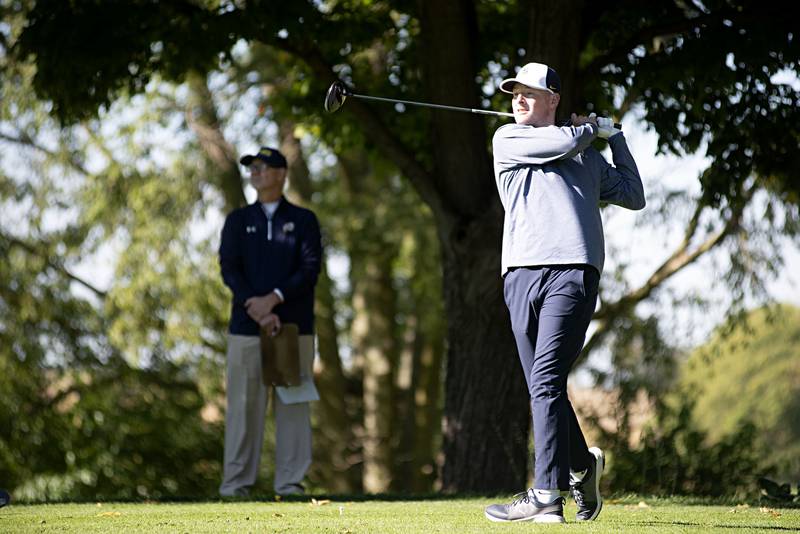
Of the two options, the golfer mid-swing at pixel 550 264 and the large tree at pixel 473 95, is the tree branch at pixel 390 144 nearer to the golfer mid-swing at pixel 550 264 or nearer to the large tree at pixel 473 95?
the large tree at pixel 473 95

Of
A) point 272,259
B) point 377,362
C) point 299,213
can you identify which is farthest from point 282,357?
point 377,362

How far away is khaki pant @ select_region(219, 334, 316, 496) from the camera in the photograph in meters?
8.44

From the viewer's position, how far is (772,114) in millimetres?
9305

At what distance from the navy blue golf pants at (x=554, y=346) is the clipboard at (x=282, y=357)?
9.70 feet

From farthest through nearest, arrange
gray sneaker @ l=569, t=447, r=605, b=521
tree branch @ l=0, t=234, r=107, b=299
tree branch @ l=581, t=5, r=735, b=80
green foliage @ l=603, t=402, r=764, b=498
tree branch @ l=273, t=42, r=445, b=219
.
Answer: tree branch @ l=0, t=234, r=107, b=299 < green foliage @ l=603, t=402, r=764, b=498 < tree branch @ l=273, t=42, r=445, b=219 < tree branch @ l=581, t=5, r=735, b=80 < gray sneaker @ l=569, t=447, r=605, b=521

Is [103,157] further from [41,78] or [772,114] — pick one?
[772,114]

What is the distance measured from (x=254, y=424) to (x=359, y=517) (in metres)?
2.56

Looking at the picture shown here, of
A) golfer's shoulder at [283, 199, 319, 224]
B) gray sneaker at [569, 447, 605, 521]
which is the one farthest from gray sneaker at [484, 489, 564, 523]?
golfer's shoulder at [283, 199, 319, 224]

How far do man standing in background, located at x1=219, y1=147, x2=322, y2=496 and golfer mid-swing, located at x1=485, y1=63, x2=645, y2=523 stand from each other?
292 centimetres

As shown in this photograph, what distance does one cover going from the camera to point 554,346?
551 centimetres

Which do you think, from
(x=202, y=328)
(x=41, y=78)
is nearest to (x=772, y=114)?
(x=41, y=78)

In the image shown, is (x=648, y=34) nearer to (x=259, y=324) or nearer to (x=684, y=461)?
(x=259, y=324)

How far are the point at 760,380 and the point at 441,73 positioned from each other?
1587 cm

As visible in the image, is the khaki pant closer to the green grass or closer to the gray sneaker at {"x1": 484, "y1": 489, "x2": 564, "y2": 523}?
the green grass
